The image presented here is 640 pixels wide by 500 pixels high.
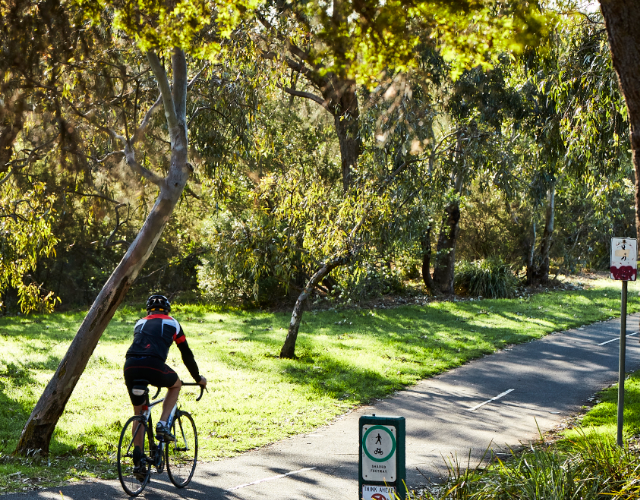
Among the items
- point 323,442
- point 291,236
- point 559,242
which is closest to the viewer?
point 323,442

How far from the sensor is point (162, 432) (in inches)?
258

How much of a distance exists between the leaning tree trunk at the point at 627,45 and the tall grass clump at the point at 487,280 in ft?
68.5

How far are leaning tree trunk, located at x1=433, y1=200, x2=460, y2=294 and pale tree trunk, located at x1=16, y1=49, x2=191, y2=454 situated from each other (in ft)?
53.0

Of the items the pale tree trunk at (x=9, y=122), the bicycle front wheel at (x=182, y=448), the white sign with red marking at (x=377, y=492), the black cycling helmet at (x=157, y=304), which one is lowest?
the bicycle front wheel at (x=182, y=448)

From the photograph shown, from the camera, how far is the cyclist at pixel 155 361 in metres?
6.45

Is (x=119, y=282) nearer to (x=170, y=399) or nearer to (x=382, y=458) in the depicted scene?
(x=170, y=399)

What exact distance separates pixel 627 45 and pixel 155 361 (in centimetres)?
498

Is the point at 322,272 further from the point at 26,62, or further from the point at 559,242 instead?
the point at 559,242

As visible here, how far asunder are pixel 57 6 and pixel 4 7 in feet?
1.92

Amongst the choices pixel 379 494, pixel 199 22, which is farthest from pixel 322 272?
pixel 379 494

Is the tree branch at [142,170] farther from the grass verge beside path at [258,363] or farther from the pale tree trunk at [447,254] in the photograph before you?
the pale tree trunk at [447,254]

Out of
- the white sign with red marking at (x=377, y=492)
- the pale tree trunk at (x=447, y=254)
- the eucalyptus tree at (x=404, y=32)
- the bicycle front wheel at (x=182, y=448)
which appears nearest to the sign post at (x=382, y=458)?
the white sign with red marking at (x=377, y=492)

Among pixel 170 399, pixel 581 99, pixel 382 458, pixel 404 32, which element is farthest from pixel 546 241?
pixel 382 458

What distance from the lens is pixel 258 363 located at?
14.5 meters
